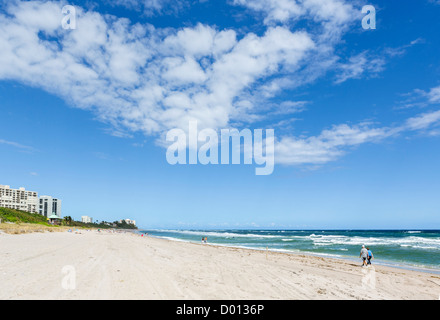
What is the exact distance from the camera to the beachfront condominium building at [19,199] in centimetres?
14862

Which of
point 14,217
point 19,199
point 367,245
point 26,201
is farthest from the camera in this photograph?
point 19,199

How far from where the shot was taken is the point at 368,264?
2095cm

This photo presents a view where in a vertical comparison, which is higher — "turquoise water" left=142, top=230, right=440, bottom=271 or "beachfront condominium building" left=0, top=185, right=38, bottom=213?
"beachfront condominium building" left=0, top=185, right=38, bottom=213

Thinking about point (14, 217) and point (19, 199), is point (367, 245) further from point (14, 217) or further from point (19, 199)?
point (19, 199)

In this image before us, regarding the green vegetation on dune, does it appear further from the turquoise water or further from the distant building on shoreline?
the distant building on shoreline

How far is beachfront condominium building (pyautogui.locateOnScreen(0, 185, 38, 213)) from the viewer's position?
488ft

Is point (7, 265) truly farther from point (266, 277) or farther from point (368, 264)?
point (368, 264)

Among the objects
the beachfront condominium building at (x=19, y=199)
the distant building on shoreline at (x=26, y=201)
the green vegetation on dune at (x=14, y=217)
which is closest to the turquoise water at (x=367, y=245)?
the green vegetation on dune at (x=14, y=217)

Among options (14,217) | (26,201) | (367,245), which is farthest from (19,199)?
(367,245)

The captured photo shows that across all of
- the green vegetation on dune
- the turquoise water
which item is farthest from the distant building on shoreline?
the turquoise water

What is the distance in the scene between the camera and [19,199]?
16400 cm
